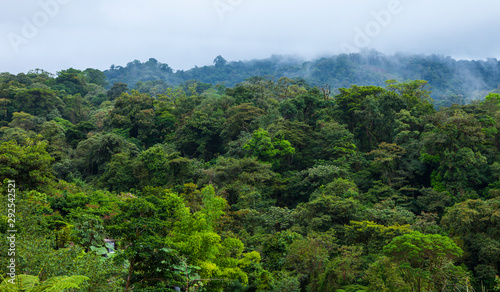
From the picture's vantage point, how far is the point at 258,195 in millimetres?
19375

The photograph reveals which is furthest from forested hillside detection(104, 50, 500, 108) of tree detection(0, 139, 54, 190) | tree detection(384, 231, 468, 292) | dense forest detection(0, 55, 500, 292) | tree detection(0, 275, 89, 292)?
tree detection(0, 275, 89, 292)

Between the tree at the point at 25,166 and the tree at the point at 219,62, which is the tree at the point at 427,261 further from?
the tree at the point at 219,62

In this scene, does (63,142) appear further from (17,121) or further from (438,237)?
(438,237)

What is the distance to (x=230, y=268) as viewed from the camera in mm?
11164

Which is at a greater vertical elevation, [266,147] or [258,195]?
[266,147]

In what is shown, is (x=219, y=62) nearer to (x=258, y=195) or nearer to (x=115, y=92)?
(x=115, y=92)

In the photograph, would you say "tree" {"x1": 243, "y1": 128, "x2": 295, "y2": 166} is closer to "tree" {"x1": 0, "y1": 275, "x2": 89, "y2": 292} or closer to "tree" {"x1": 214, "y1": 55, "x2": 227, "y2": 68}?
"tree" {"x1": 0, "y1": 275, "x2": 89, "y2": 292}

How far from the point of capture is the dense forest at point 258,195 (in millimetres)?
8852

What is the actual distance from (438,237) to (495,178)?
901cm

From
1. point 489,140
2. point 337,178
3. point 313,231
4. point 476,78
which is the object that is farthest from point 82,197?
point 476,78

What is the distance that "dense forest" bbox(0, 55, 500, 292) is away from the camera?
885 centimetres

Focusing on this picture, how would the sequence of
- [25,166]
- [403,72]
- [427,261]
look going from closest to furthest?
[427,261]
[25,166]
[403,72]

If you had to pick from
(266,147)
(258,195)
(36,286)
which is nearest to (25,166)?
(258,195)

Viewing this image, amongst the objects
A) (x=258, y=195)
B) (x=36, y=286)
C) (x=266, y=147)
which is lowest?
(x=258, y=195)
